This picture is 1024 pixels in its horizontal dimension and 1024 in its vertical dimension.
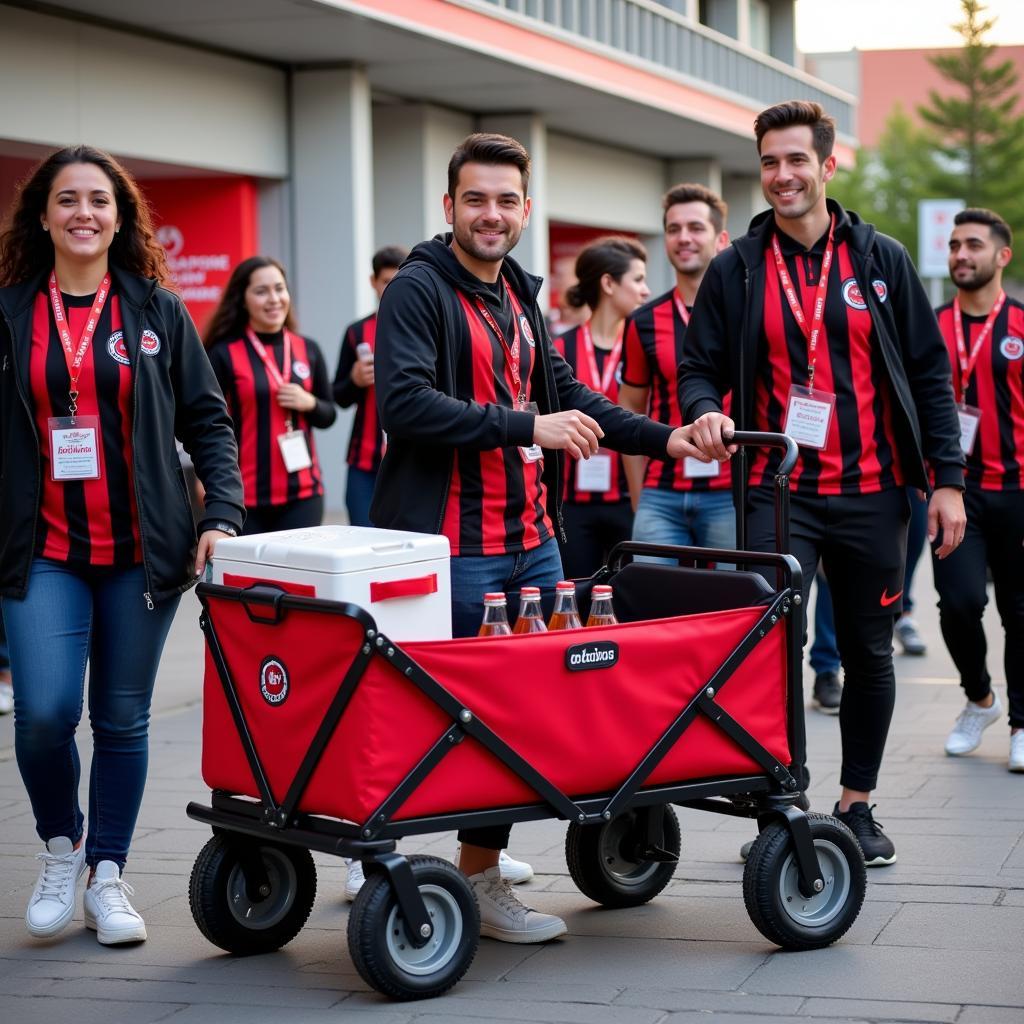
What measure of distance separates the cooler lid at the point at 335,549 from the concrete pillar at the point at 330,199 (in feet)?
41.2

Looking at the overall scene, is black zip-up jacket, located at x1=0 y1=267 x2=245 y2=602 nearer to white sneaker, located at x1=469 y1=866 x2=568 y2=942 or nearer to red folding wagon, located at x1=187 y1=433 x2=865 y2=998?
red folding wagon, located at x1=187 y1=433 x2=865 y2=998

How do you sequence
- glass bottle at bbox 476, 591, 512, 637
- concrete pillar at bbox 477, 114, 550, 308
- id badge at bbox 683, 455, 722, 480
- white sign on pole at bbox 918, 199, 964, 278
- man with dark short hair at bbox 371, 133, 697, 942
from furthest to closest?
concrete pillar at bbox 477, 114, 550, 308
white sign on pole at bbox 918, 199, 964, 278
id badge at bbox 683, 455, 722, 480
man with dark short hair at bbox 371, 133, 697, 942
glass bottle at bbox 476, 591, 512, 637

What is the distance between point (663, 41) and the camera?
893 inches

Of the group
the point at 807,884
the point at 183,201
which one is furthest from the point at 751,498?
the point at 183,201

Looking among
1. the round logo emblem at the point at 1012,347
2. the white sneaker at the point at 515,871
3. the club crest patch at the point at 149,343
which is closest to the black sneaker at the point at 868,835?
the white sneaker at the point at 515,871

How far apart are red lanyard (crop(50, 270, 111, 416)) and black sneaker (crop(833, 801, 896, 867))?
2506mm

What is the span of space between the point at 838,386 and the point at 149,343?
1.93 m

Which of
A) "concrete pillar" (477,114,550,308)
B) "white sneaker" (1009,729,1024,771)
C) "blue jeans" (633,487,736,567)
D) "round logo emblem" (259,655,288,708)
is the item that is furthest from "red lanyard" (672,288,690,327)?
"concrete pillar" (477,114,550,308)

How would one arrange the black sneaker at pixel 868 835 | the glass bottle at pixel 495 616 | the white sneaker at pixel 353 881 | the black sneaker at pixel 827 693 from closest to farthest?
the glass bottle at pixel 495 616, the white sneaker at pixel 353 881, the black sneaker at pixel 868 835, the black sneaker at pixel 827 693

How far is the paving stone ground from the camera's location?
3.98 metres

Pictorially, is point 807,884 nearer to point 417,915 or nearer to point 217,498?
point 417,915

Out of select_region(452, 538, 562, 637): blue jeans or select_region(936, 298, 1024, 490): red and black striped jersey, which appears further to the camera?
select_region(936, 298, 1024, 490): red and black striped jersey

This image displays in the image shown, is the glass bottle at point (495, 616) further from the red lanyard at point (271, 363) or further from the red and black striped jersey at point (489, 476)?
the red lanyard at point (271, 363)

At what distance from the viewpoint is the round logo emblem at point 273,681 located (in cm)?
404
